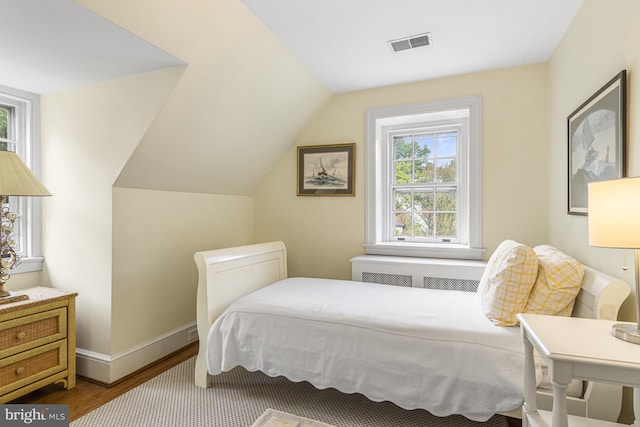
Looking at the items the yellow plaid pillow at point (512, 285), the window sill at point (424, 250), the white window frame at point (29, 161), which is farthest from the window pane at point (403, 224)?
the white window frame at point (29, 161)

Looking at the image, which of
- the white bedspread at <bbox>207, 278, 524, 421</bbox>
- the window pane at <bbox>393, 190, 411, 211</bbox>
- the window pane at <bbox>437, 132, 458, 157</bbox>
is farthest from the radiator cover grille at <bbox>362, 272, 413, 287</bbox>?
the window pane at <bbox>437, 132, 458, 157</bbox>

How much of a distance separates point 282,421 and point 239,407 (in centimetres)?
31

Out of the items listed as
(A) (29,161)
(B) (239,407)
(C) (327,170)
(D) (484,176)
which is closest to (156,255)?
(A) (29,161)

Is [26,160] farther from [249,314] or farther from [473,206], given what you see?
[473,206]

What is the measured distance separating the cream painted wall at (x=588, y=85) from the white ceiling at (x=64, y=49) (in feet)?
7.50

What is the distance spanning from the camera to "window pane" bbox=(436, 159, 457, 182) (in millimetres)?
3168

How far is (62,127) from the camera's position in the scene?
2.48 m

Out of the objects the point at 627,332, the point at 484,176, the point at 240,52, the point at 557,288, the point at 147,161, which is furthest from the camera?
the point at 484,176

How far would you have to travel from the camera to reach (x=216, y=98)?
7.83ft

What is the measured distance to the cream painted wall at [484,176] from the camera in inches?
107

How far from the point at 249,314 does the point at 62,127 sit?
2.00 metres

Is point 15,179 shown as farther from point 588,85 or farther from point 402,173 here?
point 588,85

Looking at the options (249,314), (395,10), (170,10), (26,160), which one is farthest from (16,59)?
(395,10)

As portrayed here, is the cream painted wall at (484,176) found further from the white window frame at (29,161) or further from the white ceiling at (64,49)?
the white window frame at (29,161)
